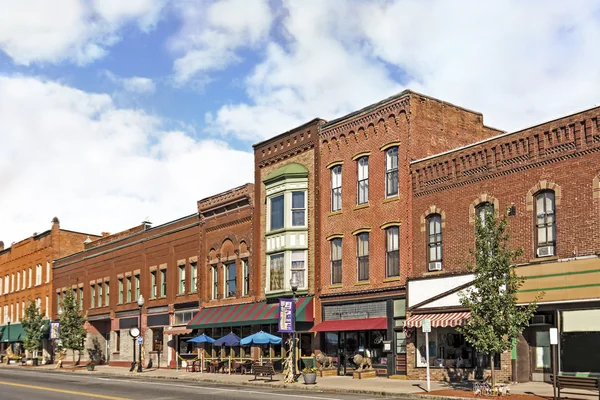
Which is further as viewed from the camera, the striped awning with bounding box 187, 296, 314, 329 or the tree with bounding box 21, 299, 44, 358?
the tree with bounding box 21, 299, 44, 358

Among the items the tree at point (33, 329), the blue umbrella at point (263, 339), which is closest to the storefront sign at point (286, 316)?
the blue umbrella at point (263, 339)

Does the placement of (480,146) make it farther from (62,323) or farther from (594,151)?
(62,323)

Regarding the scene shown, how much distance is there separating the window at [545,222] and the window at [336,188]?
40.5ft

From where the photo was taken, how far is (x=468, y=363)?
31031 mm

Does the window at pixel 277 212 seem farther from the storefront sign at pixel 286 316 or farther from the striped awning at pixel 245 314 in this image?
the storefront sign at pixel 286 316

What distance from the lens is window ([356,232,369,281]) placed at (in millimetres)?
36594

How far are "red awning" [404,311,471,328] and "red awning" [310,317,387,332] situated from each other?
2.00m

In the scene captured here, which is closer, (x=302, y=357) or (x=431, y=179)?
(x=431, y=179)

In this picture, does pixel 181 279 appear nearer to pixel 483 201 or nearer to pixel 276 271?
pixel 276 271

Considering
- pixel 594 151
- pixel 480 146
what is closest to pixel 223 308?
pixel 480 146

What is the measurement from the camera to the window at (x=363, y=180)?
37.1m

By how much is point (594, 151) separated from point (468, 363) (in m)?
10.1

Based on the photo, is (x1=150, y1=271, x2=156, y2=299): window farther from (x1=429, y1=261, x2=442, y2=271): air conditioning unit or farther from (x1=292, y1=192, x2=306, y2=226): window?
(x1=429, y1=261, x2=442, y2=271): air conditioning unit

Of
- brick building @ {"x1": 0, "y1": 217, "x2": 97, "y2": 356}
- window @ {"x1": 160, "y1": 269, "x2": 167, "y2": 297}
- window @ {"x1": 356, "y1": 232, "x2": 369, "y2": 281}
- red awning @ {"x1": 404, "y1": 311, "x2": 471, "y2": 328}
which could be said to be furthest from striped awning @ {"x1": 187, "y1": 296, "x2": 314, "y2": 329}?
brick building @ {"x1": 0, "y1": 217, "x2": 97, "y2": 356}
